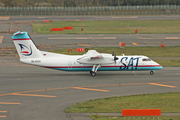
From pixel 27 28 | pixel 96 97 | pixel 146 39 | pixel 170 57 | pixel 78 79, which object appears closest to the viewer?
pixel 96 97

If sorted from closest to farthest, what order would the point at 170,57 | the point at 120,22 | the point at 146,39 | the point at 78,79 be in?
the point at 78,79
the point at 170,57
the point at 146,39
the point at 120,22

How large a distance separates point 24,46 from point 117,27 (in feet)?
184

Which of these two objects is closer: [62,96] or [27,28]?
[62,96]

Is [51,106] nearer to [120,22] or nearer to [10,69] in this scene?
[10,69]

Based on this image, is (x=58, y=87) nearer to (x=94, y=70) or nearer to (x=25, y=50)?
(x=94, y=70)

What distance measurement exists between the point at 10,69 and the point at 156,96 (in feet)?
80.0

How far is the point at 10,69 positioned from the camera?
4391cm

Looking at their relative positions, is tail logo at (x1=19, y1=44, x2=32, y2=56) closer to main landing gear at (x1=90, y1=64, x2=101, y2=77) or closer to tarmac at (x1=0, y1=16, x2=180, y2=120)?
tarmac at (x1=0, y1=16, x2=180, y2=120)

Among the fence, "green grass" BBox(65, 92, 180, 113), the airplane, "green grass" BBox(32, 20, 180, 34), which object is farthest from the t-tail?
the fence

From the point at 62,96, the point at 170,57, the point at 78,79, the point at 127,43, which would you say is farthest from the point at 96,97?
the point at 127,43

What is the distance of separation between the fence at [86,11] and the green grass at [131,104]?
98.2 m

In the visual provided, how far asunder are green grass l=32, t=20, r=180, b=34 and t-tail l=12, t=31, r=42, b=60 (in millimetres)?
43428

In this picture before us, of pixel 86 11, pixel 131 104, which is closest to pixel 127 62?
pixel 131 104

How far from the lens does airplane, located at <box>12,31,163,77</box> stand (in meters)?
38.6
